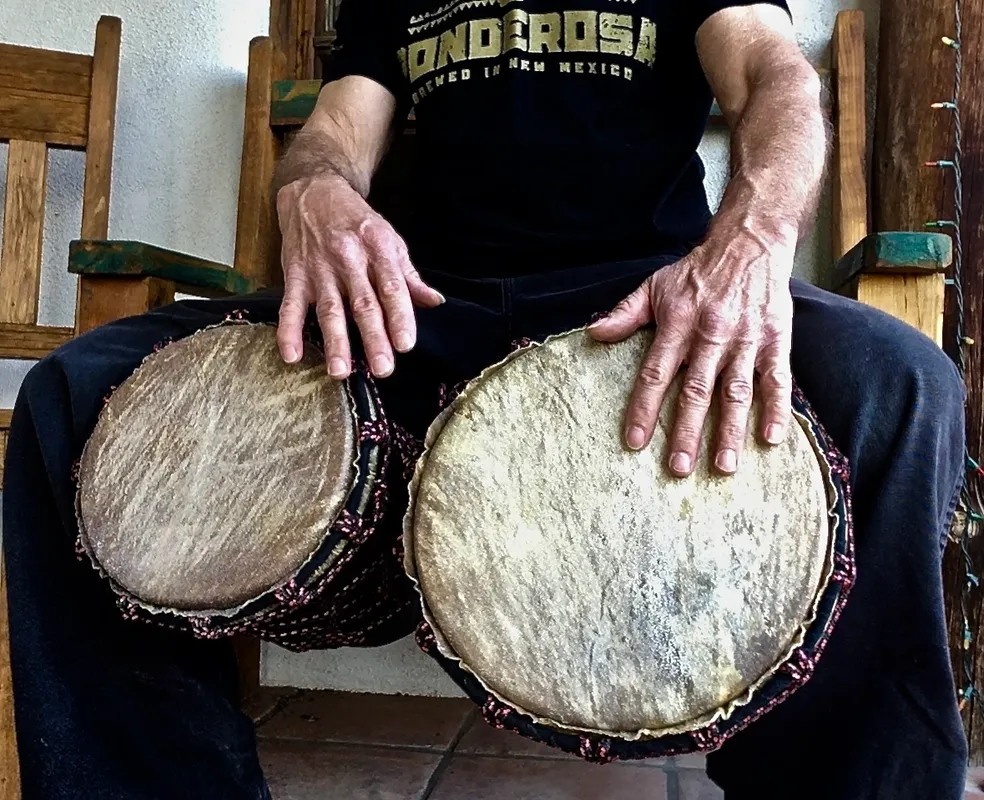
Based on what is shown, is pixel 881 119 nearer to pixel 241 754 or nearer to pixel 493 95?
pixel 493 95

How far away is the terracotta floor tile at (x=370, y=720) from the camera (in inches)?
57.4

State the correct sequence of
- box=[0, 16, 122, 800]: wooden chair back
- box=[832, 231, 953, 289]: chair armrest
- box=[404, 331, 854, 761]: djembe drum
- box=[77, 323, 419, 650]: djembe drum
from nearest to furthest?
1. box=[404, 331, 854, 761]: djembe drum
2. box=[77, 323, 419, 650]: djembe drum
3. box=[832, 231, 953, 289]: chair armrest
4. box=[0, 16, 122, 800]: wooden chair back

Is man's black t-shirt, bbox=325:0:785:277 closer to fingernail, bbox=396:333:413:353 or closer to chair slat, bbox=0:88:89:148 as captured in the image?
fingernail, bbox=396:333:413:353

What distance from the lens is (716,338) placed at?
664 millimetres

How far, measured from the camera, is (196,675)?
34.2 inches

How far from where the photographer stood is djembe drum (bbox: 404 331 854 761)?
576 mm

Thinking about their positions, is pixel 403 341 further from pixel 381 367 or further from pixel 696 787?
pixel 696 787

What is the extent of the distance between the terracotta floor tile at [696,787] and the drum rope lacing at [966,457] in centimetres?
42

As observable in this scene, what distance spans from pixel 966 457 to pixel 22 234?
1.71 m

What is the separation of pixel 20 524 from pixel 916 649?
870 mm

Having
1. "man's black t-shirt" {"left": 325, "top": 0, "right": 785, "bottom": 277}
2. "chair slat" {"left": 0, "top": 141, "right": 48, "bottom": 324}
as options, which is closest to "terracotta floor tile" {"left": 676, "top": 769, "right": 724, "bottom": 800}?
"man's black t-shirt" {"left": 325, "top": 0, "right": 785, "bottom": 277}

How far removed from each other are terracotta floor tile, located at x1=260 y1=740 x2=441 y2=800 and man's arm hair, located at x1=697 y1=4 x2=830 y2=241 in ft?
3.15

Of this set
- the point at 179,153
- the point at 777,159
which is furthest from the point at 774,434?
the point at 179,153

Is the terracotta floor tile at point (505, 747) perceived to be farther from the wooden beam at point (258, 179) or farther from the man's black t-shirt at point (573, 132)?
the wooden beam at point (258, 179)
